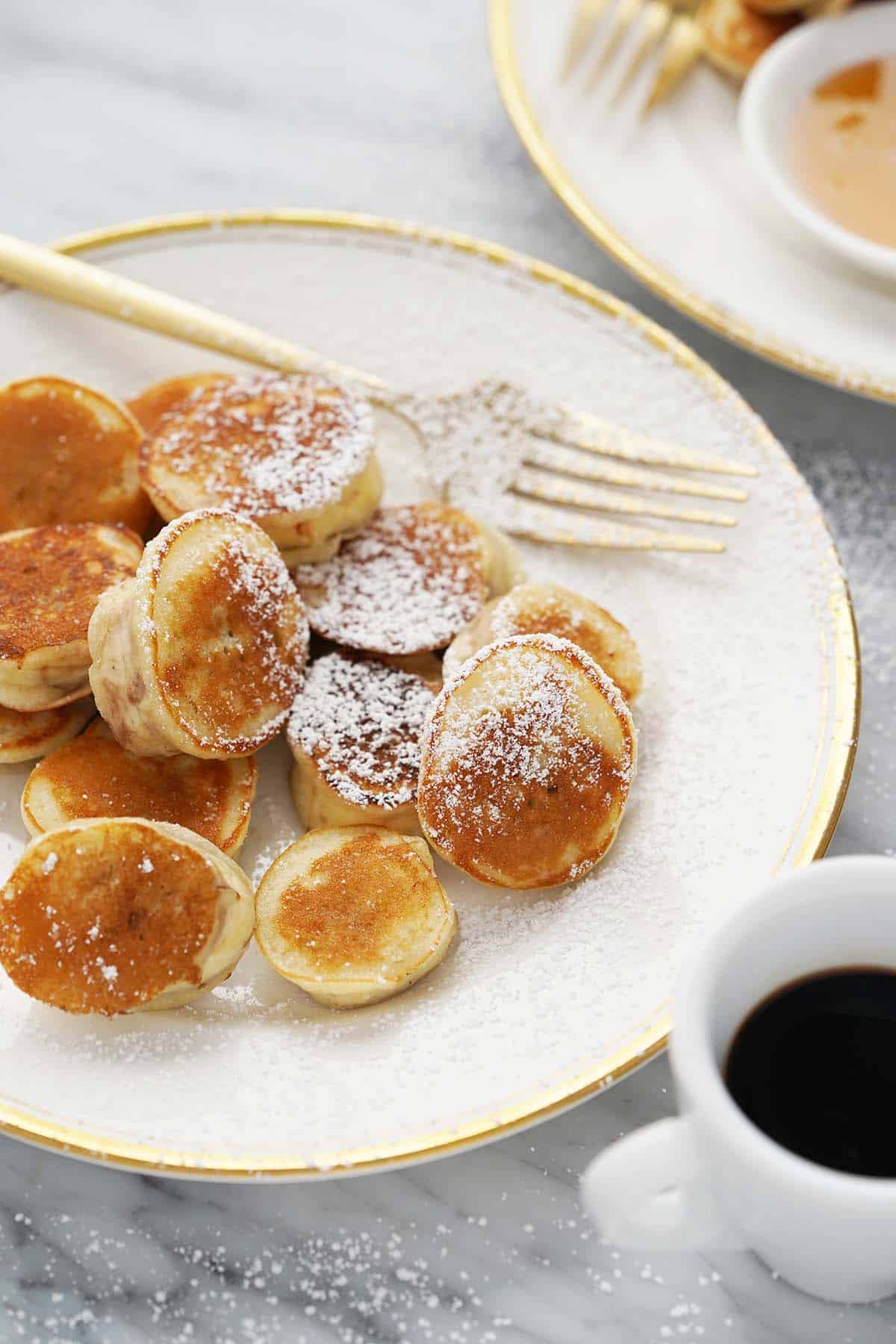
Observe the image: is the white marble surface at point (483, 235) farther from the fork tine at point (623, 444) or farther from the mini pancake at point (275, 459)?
the mini pancake at point (275, 459)

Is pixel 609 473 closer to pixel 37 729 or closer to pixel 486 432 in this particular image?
pixel 486 432

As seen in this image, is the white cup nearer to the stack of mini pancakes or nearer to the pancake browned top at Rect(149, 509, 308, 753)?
the stack of mini pancakes

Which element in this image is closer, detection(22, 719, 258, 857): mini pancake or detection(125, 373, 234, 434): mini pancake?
detection(22, 719, 258, 857): mini pancake

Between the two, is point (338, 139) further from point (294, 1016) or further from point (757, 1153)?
point (757, 1153)

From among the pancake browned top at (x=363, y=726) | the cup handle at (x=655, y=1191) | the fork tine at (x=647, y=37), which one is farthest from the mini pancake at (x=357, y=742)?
the fork tine at (x=647, y=37)

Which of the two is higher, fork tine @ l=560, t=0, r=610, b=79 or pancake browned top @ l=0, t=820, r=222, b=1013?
fork tine @ l=560, t=0, r=610, b=79

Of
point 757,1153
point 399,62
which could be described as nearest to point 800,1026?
point 757,1153

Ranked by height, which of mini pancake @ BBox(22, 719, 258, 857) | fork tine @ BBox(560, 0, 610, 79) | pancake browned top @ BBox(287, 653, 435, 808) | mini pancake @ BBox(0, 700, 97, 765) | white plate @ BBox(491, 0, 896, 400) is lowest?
mini pancake @ BBox(0, 700, 97, 765)

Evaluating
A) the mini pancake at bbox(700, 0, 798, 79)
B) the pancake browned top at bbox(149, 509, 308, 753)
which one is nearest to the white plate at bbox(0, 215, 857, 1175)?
the pancake browned top at bbox(149, 509, 308, 753)
